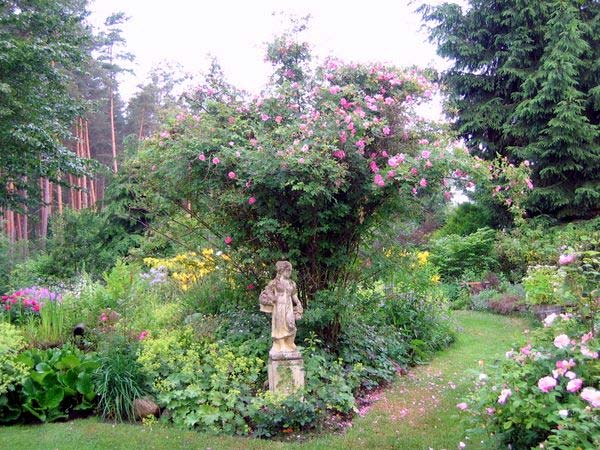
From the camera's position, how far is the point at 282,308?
495 centimetres

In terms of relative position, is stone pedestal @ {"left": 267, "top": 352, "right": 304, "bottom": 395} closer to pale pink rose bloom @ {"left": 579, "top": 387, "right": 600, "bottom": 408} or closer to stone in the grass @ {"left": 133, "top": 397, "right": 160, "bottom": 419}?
stone in the grass @ {"left": 133, "top": 397, "right": 160, "bottom": 419}

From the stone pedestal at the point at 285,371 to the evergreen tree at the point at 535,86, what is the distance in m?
9.72

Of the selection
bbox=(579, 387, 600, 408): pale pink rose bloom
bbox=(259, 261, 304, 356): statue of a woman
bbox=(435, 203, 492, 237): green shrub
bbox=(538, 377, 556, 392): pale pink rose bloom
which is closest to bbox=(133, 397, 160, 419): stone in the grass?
bbox=(259, 261, 304, 356): statue of a woman

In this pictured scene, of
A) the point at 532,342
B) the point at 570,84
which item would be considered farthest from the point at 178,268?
the point at 570,84

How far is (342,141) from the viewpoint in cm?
515

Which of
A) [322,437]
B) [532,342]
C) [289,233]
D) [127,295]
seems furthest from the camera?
[127,295]

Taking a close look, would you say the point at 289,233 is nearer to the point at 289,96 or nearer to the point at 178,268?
the point at 289,96

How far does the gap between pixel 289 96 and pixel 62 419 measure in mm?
4012

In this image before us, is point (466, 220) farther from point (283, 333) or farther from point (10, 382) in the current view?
point (10, 382)

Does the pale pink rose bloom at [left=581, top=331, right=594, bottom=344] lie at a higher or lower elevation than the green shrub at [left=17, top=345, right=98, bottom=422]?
higher

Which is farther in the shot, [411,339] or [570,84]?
[570,84]

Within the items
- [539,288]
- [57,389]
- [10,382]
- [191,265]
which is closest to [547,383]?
[57,389]

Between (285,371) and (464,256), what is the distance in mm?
9137

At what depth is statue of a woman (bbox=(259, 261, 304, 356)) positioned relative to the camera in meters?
4.91
